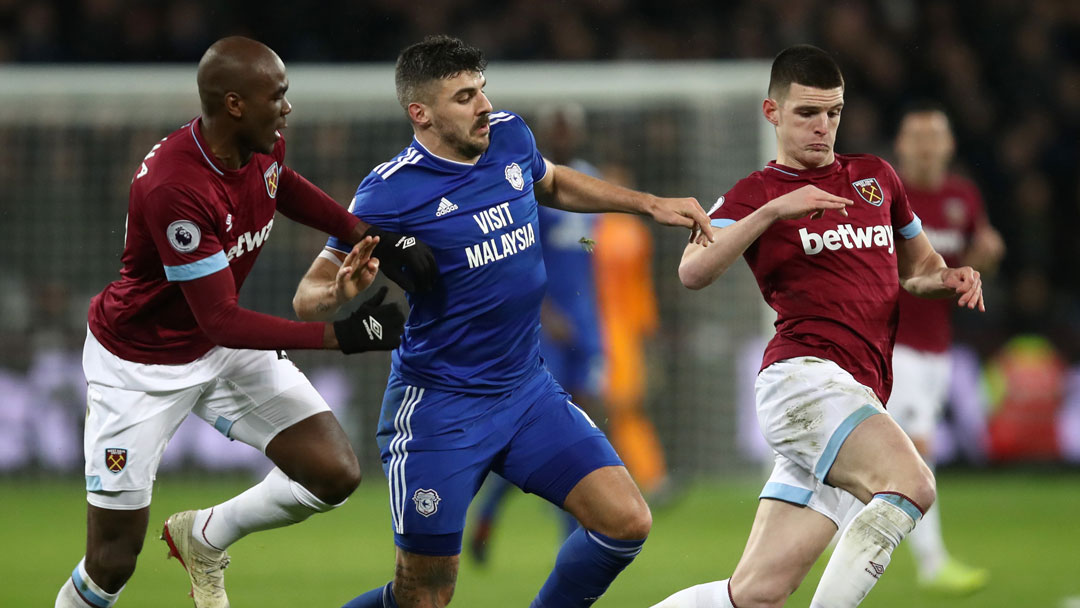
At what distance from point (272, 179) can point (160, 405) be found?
102 cm

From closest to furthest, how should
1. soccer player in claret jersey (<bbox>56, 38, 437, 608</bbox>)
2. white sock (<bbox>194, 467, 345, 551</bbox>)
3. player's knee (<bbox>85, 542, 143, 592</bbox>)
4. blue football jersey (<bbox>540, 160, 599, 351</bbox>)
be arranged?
1. soccer player in claret jersey (<bbox>56, 38, 437, 608</bbox>)
2. player's knee (<bbox>85, 542, 143, 592</bbox>)
3. white sock (<bbox>194, 467, 345, 551</bbox>)
4. blue football jersey (<bbox>540, 160, 599, 351</bbox>)

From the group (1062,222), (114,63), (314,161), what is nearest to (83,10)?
(114,63)

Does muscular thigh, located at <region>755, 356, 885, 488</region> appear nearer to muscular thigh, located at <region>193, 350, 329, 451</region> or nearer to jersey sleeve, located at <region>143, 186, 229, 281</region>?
muscular thigh, located at <region>193, 350, 329, 451</region>

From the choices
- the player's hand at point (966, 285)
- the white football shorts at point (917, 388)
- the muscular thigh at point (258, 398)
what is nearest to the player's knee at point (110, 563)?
the muscular thigh at point (258, 398)

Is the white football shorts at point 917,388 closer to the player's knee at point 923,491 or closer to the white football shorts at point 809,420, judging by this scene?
the white football shorts at point 809,420

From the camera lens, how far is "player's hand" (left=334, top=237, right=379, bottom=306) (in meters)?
4.81

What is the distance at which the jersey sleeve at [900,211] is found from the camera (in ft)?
17.1

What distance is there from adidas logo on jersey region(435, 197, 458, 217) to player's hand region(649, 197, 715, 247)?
0.76m

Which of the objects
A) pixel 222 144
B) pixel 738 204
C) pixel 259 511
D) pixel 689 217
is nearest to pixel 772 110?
pixel 738 204

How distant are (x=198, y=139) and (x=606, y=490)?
6.57 feet

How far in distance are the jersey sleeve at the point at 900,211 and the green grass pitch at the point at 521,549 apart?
2385 mm

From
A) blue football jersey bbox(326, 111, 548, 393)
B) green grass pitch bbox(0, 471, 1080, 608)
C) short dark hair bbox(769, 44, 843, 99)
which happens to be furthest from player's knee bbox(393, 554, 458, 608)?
short dark hair bbox(769, 44, 843, 99)

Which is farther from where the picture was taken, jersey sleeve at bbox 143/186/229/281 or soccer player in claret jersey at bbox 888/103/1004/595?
soccer player in claret jersey at bbox 888/103/1004/595

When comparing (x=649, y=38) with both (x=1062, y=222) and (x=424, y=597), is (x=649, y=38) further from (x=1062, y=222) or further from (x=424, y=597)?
(x=424, y=597)
